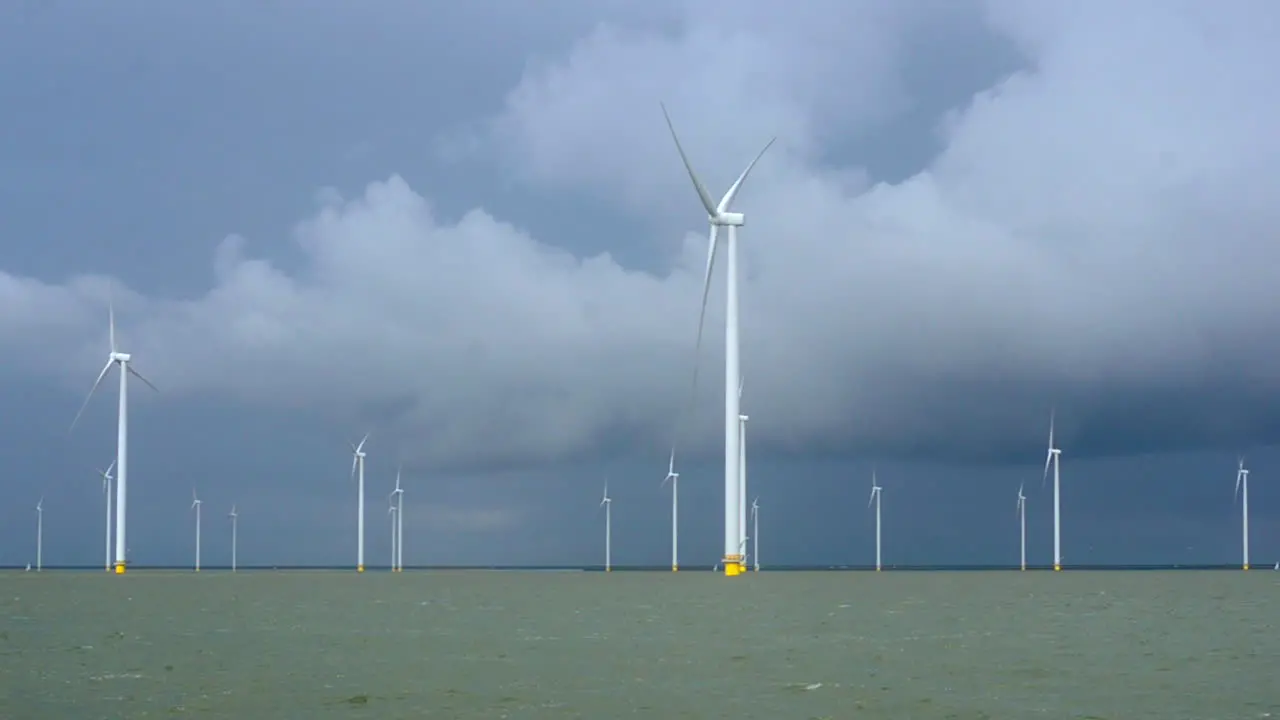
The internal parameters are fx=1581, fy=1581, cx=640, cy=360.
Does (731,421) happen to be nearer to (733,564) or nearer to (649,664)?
(733,564)

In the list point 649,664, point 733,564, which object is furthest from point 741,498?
point 649,664

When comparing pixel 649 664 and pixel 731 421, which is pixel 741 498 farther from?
pixel 649 664

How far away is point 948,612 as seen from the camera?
66.4m

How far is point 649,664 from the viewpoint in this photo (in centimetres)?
3684

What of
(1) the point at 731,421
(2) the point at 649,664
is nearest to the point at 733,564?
(1) the point at 731,421

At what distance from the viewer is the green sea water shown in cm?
2781

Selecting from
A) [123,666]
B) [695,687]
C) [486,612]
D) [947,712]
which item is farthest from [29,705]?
[486,612]

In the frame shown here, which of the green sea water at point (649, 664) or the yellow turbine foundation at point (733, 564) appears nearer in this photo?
the green sea water at point (649, 664)

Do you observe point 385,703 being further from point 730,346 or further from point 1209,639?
point 730,346

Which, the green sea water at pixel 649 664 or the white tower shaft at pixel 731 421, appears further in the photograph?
the white tower shaft at pixel 731 421

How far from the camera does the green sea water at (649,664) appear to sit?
2781 cm

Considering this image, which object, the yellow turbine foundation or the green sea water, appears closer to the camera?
the green sea water

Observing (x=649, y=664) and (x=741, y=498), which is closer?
(x=649, y=664)

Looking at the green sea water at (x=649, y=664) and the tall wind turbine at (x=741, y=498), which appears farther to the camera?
the tall wind turbine at (x=741, y=498)
